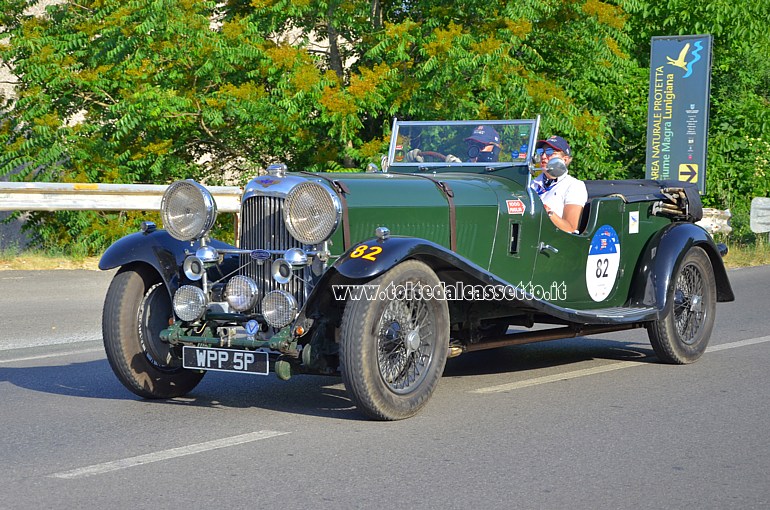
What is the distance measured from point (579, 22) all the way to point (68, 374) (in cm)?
1108

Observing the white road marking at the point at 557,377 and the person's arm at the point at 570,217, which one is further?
the person's arm at the point at 570,217

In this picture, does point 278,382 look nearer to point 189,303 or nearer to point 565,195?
point 189,303

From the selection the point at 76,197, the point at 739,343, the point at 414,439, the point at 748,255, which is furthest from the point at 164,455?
the point at 748,255

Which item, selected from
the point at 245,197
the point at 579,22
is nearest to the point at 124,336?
the point at 245,197

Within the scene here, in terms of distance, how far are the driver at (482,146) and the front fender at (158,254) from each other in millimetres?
1927

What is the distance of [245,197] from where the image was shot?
6133 millimetres

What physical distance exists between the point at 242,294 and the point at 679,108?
43.4ft

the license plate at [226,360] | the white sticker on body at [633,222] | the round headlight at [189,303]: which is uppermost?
the white sticker on body at [633,222]

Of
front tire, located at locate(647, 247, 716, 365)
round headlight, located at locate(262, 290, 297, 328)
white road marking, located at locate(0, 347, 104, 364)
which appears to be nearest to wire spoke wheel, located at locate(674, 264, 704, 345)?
front tire, located at locate(647, 247, 716, 365)

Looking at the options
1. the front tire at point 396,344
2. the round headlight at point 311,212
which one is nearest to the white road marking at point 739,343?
the front tire at point 396,344

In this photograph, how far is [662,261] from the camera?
7.61 meters

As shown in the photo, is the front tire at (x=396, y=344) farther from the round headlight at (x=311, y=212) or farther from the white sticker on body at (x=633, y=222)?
the white sticker on body at (x=633, y=222)

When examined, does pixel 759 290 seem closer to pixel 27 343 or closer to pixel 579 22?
pixel 579 22

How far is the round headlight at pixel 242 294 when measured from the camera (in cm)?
581
